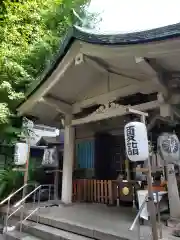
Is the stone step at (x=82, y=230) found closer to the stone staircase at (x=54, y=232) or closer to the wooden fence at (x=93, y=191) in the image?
the stone staircase at (x=54, y=232)

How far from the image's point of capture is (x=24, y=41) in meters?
10.1

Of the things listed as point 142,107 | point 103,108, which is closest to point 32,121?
point 103,108

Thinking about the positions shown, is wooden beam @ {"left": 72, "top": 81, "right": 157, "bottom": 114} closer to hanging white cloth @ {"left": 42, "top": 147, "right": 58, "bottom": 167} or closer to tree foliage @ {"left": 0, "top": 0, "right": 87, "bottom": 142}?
tree foliage @ {"left": 0, "top": 0, "right": 87, "bottom": 142}

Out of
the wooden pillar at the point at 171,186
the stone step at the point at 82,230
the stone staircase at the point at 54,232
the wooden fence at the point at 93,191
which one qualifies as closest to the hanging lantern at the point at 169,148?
the wooden pillar at the point at 171,186

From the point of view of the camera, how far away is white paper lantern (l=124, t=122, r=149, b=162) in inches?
157

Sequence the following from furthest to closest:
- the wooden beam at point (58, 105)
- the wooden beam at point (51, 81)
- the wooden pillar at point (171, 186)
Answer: the wooden beam at point (58, 105) < the wooden beam at point (51, 81) < the wooden pillar at point (171, 186)

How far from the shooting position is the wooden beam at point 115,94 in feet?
19.1

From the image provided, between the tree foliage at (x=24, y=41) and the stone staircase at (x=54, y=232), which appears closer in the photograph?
the stone staircase at (x=54, y=232)

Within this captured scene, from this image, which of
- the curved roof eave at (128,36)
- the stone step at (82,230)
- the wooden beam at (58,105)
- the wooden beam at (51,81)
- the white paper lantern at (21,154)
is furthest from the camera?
the wooden beam at (58,105)

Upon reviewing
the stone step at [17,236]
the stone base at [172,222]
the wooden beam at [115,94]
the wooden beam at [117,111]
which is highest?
the wooden beam at [115,94]

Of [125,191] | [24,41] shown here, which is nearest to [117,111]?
[125,191]

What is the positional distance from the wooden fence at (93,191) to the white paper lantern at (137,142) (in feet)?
12.5

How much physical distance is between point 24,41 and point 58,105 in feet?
14.6

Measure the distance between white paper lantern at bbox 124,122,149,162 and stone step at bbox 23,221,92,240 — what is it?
217 cm
